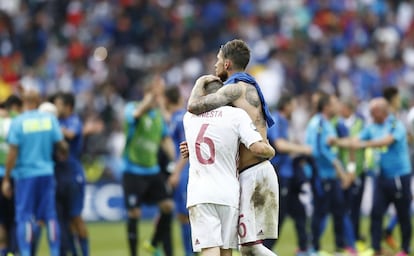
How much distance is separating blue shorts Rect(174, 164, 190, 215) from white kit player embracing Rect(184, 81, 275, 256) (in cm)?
608

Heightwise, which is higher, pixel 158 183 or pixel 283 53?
pixel 283 53

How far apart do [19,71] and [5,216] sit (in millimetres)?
15016

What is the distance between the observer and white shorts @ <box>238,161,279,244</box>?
1040 cm

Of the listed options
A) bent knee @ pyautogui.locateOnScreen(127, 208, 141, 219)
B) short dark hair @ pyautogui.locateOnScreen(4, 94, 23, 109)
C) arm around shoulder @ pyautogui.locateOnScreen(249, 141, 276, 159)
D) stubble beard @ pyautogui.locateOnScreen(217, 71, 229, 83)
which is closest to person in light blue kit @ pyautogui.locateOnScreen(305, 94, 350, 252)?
bent knee @ pyautogui.locateOnScreen(127, 208, 141, 219)

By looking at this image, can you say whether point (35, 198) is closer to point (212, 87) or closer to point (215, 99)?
point (212, 87)

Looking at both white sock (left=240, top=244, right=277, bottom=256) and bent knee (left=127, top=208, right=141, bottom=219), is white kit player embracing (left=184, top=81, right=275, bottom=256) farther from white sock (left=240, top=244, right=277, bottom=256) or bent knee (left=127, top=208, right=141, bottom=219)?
bent knee (left=127, top=208, right=141, bottom=219)

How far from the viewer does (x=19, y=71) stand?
2989 centimetres

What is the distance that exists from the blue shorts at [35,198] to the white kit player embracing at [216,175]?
4.33 m

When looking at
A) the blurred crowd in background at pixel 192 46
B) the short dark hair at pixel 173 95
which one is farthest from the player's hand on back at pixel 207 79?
the blurred crowd in background at pixel 192 46

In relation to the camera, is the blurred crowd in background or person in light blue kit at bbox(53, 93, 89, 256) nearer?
person in light blue kit at bbox(53, 93, 89, 256)

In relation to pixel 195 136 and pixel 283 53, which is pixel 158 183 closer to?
pixel 195 136

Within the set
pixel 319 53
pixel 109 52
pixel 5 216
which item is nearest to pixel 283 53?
pixel 319 53

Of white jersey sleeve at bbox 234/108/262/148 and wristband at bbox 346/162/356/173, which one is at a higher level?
wristband at bbox 346/162/356/173

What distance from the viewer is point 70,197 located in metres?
15.4
